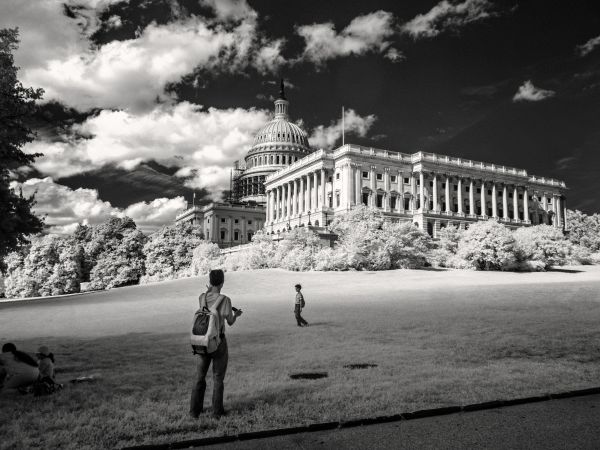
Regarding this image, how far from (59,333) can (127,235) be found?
238 ft

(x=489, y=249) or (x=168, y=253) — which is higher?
(x=168, y=253)

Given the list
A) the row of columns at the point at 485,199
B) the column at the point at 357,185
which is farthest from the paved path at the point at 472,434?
the row of columns at the point at 485,199

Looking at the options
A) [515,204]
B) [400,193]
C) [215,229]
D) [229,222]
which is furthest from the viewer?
[229,222]

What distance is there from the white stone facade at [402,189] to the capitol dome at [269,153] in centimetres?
4081

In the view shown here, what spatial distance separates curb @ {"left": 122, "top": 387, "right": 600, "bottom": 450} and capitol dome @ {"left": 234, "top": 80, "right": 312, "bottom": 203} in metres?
159

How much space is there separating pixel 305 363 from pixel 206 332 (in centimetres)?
668

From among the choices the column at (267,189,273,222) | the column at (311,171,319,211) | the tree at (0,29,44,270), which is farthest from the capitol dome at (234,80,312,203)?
the tree at (0,29,44,270)

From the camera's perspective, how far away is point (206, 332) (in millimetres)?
8969

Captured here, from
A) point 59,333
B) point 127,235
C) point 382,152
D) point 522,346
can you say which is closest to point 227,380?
point 522,346

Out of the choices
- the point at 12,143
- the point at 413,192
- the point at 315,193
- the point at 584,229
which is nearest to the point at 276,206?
the point at 315,193

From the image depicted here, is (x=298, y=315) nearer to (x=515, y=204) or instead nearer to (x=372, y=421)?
(x=372, y=421)

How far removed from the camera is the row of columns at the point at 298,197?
112 m

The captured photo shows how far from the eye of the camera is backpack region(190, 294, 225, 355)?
894 centimetres

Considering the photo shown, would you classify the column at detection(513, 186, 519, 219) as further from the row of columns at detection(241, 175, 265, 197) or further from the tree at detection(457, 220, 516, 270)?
the row of columns at detection(241, 175, 265, 197)
